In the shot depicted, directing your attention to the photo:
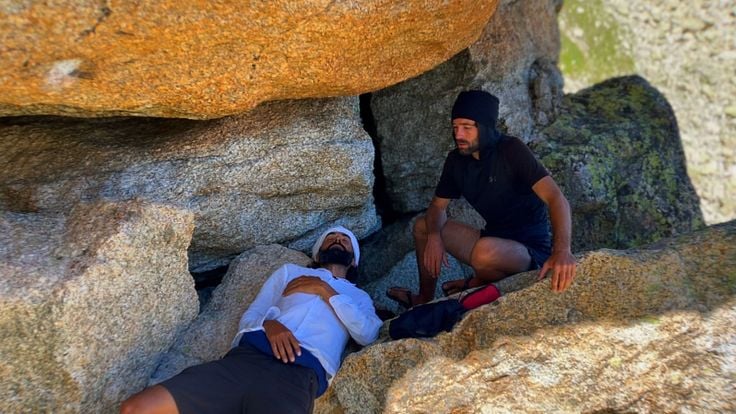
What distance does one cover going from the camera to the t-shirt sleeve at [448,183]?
5.53 m

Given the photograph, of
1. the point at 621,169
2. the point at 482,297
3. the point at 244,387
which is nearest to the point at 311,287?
the point at 244,387

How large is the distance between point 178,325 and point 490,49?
377cm

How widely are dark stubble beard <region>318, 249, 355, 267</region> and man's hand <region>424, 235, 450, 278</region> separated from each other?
58 centimetres

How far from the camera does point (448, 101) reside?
22.1 ft

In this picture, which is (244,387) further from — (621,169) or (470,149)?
(621,169)

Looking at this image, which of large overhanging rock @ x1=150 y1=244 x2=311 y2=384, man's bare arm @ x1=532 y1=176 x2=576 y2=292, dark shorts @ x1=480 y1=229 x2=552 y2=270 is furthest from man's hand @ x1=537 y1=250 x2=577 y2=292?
large overhanging rock @ x1=150 y1=244 x2=311 y2=384

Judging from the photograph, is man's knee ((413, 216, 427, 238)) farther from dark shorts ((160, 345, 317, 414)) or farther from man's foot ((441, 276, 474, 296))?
dark shorts ((160, 345, 317, 414))

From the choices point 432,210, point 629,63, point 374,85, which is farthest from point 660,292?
point 629,63

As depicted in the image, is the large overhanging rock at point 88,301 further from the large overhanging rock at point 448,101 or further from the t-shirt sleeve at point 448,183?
the large overhanging rock at point 448,101

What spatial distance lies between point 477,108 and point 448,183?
2.14 ft

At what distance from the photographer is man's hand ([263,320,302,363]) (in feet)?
14.5

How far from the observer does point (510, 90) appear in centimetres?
702

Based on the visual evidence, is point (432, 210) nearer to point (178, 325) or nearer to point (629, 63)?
point (178, 325)

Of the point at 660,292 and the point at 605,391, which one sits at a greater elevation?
the point at 660,292
